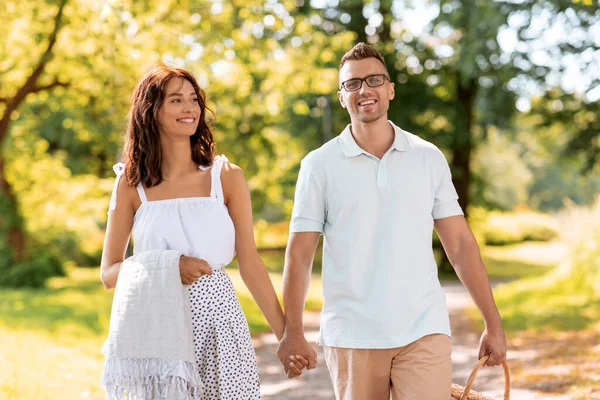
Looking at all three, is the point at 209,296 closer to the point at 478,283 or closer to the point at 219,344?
the point at 219,344

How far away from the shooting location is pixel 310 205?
402cm

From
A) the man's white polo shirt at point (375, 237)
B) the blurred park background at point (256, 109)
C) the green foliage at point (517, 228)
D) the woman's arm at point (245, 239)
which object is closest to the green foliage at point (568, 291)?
the blurred park background at point (256, 109)

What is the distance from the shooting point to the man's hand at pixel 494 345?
4.10 metres

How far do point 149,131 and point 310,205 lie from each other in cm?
80

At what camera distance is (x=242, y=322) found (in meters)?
3.71

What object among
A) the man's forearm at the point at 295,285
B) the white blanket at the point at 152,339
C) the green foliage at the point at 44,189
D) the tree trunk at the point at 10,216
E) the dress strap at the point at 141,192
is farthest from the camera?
the green foliage at the point at 44,189

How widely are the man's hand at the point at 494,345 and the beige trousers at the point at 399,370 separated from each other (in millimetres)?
253

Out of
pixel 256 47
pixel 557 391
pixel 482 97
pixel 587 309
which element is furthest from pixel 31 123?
pixel 557 391

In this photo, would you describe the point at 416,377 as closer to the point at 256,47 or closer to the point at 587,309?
the point at 587,309

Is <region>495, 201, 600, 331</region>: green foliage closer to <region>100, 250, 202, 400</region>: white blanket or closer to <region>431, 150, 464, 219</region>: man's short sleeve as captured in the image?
<region>431, 150, 464, 219</region>: man's short sleeve

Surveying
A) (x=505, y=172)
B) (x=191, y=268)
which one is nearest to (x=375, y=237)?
(x=191, y=268)

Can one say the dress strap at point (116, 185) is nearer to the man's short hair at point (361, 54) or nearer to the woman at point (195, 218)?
the woman at point (195, 218)

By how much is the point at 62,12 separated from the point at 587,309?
9584mm

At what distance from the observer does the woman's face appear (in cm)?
380
